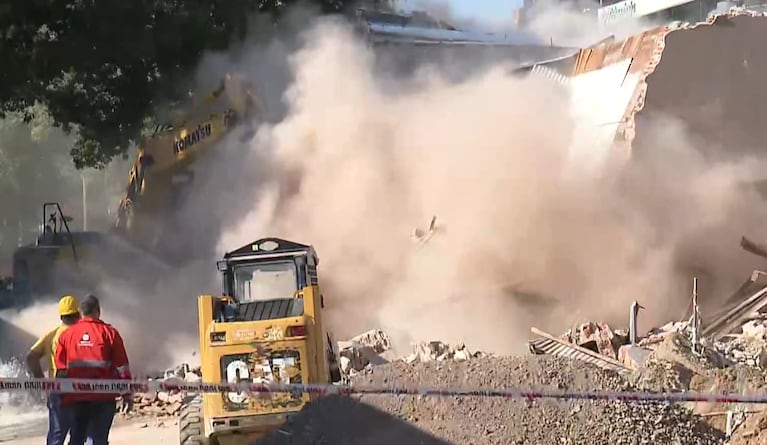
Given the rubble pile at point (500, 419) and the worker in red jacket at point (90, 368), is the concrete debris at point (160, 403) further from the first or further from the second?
the worker in red jacket at point (90, 368)

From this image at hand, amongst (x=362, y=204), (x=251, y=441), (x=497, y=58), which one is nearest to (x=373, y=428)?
(x=251, y=441)

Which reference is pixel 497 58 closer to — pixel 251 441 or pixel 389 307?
pixel 389 307

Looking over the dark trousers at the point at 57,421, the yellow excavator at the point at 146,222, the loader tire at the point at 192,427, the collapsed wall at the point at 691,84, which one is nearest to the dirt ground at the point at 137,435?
the loader tire at the point at 192,427

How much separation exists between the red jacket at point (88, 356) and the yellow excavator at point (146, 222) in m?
9.05

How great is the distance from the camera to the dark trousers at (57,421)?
21.6 ft

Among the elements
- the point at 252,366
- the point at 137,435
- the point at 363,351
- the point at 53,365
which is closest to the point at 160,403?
the point at 137,435

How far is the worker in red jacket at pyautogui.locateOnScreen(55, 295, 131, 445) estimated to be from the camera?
21.4 ft

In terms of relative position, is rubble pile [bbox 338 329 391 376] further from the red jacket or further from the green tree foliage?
the green tree foliage

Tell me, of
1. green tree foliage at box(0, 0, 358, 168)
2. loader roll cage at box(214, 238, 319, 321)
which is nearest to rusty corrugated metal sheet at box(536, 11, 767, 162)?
loader roll cage at box(214, 238, 319, 321)

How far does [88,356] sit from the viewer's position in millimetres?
6527

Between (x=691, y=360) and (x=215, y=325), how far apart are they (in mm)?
4512

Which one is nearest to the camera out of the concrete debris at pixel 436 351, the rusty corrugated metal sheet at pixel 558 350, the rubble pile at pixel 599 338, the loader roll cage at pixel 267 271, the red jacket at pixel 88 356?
the red jacket at pixel 88 356

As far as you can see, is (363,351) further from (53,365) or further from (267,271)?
(53,365)

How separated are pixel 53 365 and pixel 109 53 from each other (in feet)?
40.7
